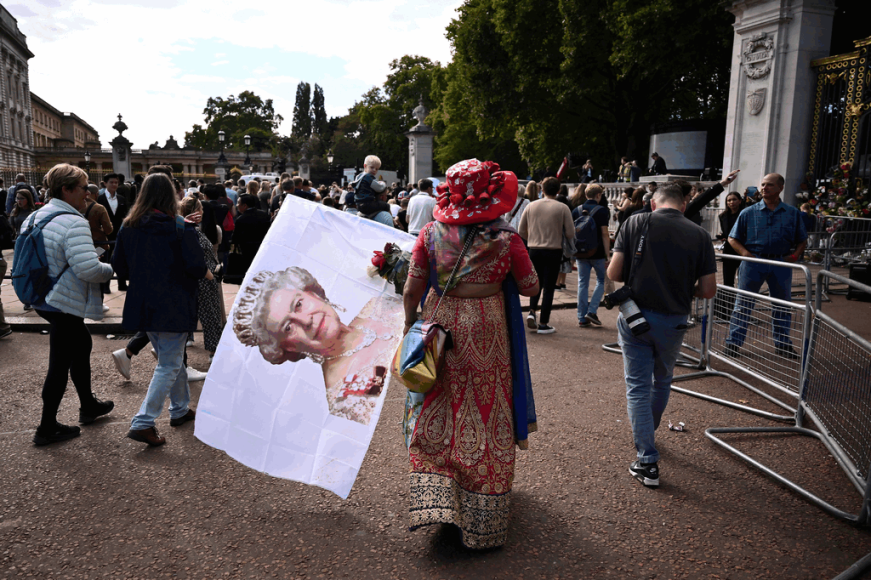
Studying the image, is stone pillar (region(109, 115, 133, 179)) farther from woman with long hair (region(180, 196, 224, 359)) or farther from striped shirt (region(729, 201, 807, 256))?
striped shirt (region(729, 201, 807, 256))

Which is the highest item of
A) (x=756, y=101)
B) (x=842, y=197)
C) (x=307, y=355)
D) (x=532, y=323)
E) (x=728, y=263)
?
(x=756, y=101)

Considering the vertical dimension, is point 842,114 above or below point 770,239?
above

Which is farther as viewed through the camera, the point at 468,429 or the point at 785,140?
the point at 785,140

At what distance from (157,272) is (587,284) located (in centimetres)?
587

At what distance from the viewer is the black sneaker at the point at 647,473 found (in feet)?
12.5

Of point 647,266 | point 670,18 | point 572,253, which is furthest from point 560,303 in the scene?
point 670,18

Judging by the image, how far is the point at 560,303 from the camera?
10.0 m

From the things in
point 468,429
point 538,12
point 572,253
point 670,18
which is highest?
point 538,12

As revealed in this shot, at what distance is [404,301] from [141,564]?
1.81 meters

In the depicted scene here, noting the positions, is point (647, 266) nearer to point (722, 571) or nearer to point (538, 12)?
point (722, 571)

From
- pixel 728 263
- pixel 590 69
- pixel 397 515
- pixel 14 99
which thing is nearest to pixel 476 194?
pixel 397 515

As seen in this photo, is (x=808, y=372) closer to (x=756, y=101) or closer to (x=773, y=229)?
(x=773, y=229)

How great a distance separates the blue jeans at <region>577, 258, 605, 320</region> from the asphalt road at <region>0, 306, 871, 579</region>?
3.52 metres

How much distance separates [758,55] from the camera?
14.5m
